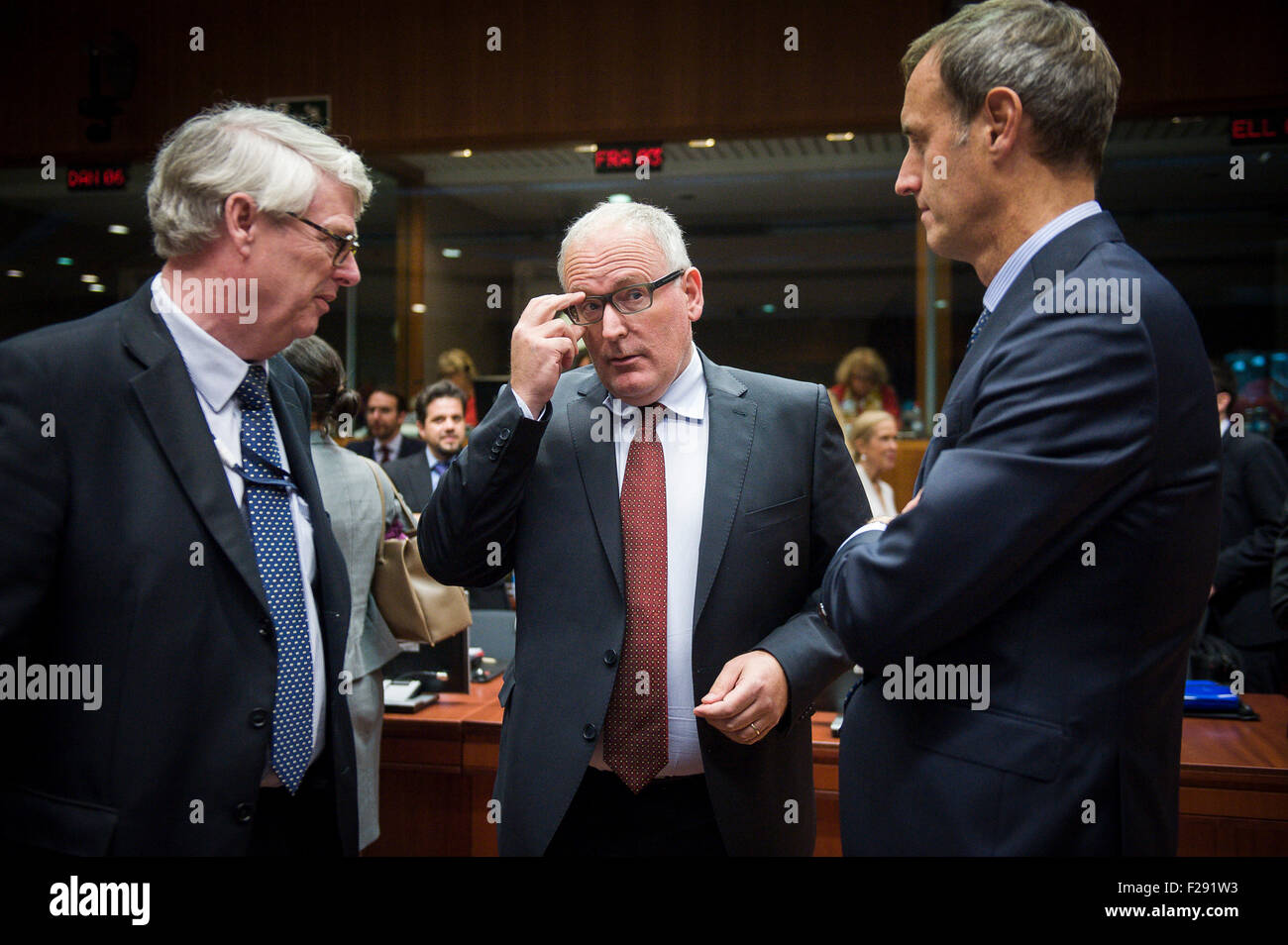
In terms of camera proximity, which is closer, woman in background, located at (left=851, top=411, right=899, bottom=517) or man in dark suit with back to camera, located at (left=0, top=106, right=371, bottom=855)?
man in dark suit with back to camera, located at (left=0, top=106, right=371, bottom=855)

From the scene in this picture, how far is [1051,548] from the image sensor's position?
116cm

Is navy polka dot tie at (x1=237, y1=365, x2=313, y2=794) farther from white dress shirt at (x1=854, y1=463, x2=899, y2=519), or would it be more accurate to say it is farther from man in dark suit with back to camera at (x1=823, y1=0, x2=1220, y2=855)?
white dress shirt at (x1=854, y1=463, x2=899, y2=519)

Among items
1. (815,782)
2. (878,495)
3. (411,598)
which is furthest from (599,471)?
(878,495)

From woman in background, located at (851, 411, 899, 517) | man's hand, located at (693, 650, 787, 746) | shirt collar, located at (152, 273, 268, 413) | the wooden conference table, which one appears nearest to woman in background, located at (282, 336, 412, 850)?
the wooden conference table

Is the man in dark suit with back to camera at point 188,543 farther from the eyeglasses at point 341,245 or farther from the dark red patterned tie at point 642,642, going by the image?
the dark red patterned tie at point 642,642

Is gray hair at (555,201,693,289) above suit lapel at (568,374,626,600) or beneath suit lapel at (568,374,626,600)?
above

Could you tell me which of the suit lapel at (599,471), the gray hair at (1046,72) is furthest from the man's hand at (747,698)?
the gray hair at (1046,72)

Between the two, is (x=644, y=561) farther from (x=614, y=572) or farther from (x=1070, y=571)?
(x=1070, y=571)

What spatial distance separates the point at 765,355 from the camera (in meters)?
9.65

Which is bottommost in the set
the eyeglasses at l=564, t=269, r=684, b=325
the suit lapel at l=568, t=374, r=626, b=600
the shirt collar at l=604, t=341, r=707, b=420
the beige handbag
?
the beige handbag

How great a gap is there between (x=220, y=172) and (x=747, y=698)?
1144mm

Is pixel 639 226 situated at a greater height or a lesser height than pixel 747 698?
greater

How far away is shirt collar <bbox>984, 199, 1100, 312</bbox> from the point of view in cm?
127

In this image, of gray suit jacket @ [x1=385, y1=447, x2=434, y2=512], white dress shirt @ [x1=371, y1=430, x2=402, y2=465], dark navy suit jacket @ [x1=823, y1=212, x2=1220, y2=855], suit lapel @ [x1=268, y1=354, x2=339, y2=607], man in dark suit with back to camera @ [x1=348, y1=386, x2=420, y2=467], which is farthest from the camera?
white dress shirt @ [x1=371, y1=430, x2=402, y2=465]
